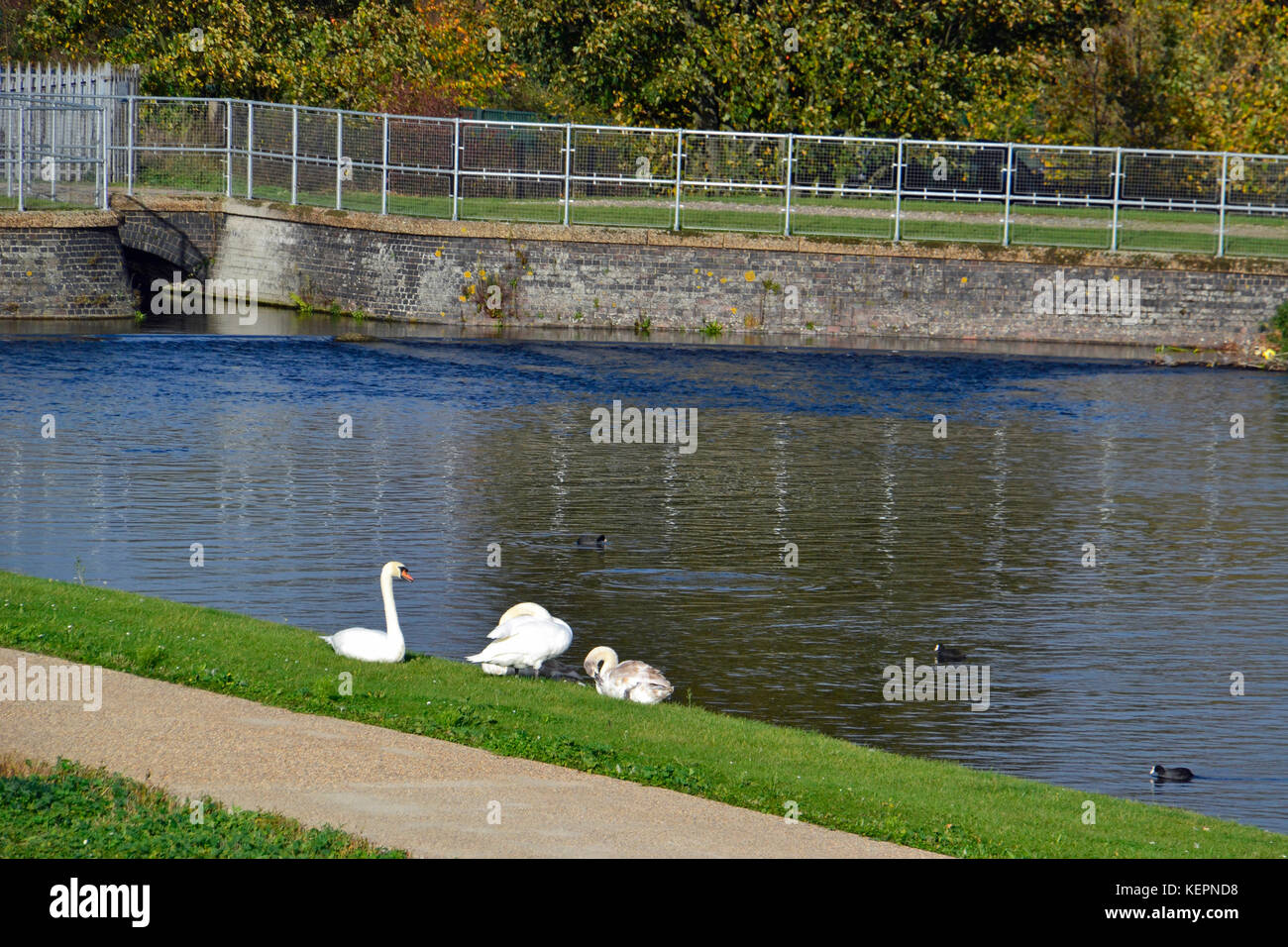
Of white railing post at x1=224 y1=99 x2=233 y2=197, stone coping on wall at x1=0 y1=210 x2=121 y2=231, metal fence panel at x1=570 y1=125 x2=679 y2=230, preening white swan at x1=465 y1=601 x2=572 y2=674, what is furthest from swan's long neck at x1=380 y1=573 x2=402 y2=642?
white railing post at x1=224 y1=99 x2=233 y2=197

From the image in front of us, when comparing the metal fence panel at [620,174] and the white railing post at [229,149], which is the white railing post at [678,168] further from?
the white railing post at [229,149]

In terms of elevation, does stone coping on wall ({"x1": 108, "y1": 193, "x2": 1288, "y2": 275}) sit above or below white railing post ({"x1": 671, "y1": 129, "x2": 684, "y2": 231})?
below

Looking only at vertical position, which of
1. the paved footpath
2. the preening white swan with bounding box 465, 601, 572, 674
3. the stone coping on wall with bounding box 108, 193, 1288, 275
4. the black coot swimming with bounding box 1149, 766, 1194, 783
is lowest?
the black coot swimming with bounding box 1149, 766, 1194, 783

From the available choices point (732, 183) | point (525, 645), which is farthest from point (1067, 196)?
point (525, 645)

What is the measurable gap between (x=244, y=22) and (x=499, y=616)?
3262cm

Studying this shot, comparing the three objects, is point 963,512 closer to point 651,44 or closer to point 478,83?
point 651,44

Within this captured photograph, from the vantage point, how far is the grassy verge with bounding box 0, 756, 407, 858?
23.7ft

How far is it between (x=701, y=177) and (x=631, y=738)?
25.0 metres

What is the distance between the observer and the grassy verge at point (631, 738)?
8398 millimetres

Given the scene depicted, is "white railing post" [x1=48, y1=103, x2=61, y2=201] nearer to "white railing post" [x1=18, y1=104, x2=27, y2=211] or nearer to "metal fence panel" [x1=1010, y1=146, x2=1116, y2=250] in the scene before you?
"white railing post" [x1=18, y1=104, x2=27, y2=211]

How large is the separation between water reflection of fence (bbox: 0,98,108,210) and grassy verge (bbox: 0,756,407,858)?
2571 centimetres

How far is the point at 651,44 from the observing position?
39.1m

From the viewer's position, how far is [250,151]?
3384 centimetres
